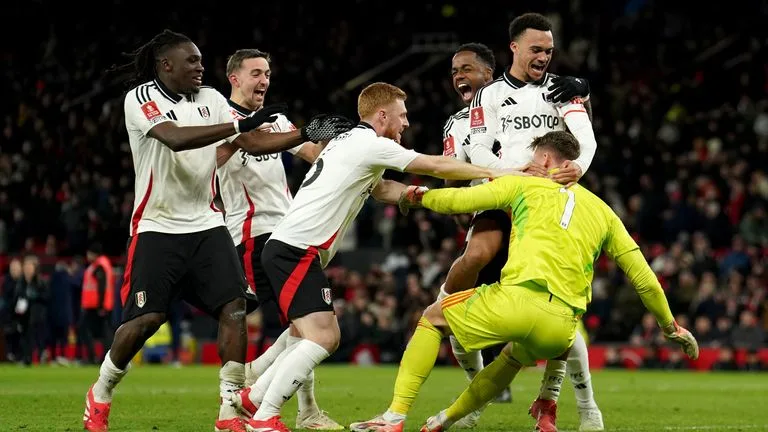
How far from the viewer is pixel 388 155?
27.0 feet

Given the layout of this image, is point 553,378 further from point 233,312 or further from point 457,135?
point 457,135

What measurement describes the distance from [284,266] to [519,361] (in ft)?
5.30

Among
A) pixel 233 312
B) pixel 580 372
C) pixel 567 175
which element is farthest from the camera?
pixel 580 372

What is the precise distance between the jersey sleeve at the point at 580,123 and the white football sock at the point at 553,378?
1.46m

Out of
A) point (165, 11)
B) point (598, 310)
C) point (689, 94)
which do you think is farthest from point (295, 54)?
point (598, 310)

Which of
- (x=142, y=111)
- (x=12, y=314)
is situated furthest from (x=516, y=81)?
(x=12, y=314)

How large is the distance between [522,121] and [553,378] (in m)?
1.88

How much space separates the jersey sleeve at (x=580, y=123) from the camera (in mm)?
9055

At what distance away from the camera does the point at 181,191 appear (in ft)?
29.1

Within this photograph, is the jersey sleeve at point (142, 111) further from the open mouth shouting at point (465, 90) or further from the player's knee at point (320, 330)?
the open mouth shouting at point (465, 90)

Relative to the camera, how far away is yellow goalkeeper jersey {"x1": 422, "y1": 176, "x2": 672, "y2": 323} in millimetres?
7895

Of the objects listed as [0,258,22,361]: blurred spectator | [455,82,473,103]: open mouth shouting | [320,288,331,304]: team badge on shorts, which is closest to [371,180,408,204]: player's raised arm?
[320,288,331,304]: team badge on shorts

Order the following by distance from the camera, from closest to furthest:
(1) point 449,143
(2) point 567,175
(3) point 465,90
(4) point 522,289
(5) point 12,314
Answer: (4) point 522,289 → (2) point 567,175 → (1) point 449,143 → (3) point 465,90 → (5) point 12,314

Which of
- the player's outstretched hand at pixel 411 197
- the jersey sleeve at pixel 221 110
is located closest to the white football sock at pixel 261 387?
the player's outstretched hand at pixel 411 197
